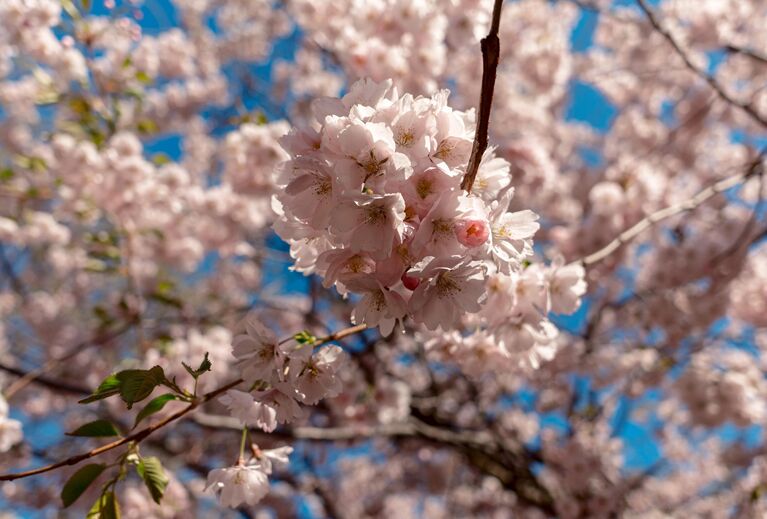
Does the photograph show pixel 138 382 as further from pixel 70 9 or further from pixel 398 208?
pixel 70 9

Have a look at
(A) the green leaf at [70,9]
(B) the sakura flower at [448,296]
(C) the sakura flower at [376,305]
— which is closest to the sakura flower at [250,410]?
(C) the sakura flower at [376,305]

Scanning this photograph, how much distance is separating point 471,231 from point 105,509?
2.80 ft

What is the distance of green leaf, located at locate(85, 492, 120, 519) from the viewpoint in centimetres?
100

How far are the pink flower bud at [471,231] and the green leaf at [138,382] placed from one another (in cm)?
58

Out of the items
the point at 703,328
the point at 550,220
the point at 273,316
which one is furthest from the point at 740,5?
the point at 273,316

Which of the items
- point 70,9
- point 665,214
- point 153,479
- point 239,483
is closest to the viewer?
point 153,479

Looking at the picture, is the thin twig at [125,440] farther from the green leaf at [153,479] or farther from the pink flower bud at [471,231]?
the pink flower bud at [471,231]

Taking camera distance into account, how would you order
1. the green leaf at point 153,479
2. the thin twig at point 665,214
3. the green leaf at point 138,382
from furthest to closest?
the thin twig at point 665,214
the green leaf at point 153,479
the green leaf at point 138,382

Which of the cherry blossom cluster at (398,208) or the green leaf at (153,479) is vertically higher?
the cherry blossom cluster at (398,208)

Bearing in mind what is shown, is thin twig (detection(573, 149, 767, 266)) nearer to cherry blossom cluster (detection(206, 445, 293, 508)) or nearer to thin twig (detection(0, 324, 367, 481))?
thin twig (detection(0, 324, 367, 481))

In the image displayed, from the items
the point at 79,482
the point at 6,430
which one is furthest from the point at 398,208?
the point at 6,430

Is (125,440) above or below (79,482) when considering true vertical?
above

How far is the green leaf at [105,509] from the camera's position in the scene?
1005mm

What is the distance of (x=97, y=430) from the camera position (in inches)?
40.8
